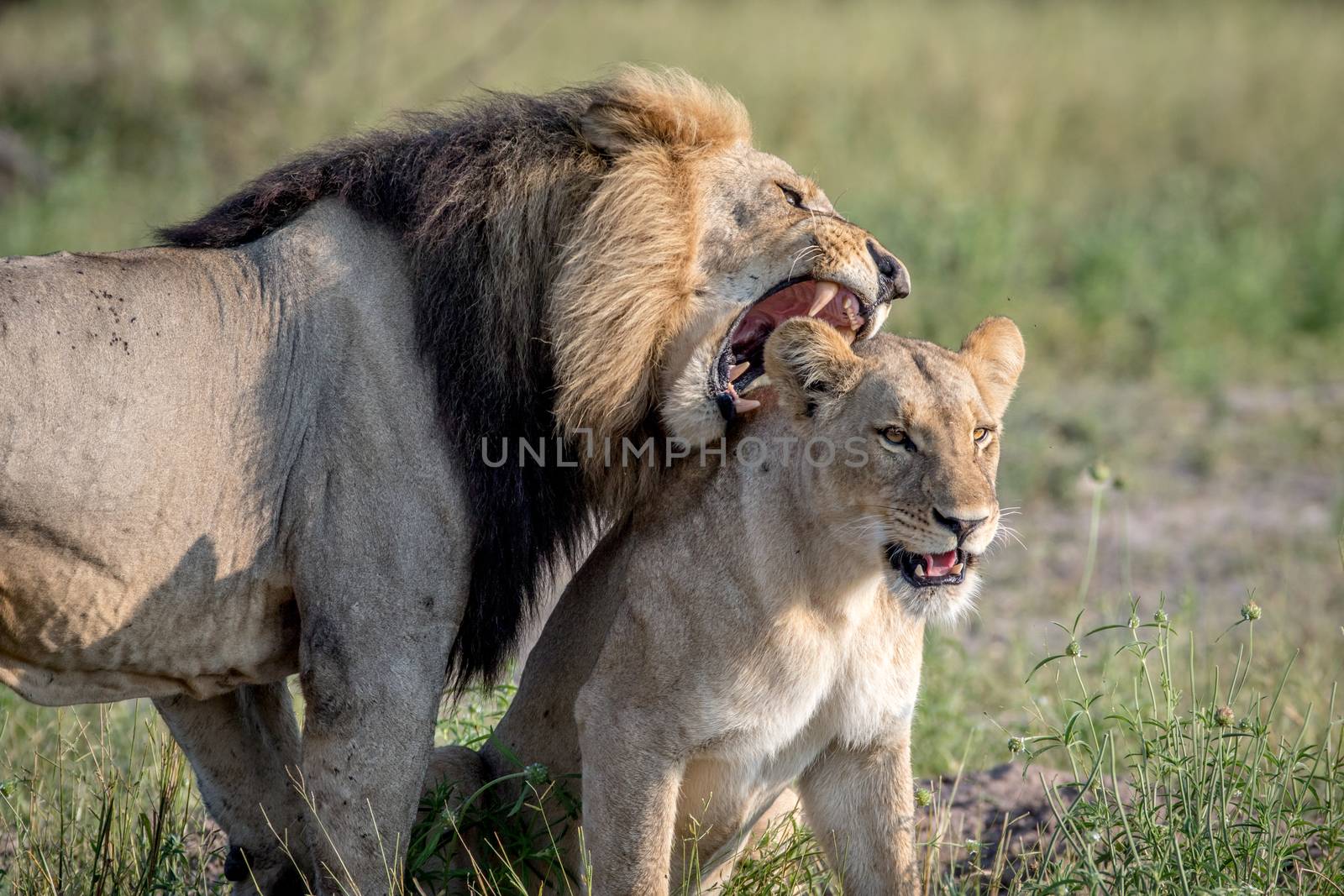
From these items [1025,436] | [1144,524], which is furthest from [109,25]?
[1144,524]

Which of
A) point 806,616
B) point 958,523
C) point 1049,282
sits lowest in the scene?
point 1049,282

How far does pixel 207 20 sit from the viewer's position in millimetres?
11234

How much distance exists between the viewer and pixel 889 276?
3453 millimetres

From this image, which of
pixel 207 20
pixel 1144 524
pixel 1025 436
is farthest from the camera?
pixel 207 20

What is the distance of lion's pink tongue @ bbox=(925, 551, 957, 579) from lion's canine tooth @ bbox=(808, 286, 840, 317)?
Result: 2.69ft

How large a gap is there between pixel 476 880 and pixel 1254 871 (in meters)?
1.58

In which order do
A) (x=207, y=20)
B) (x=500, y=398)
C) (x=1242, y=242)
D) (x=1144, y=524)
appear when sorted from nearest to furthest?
(x=500, y=398) < (x=1144, y=524) < (x=1242, y=242) < (x=207, y=20)

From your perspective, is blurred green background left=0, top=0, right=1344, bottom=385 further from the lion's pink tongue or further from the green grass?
the lion's pink tongue

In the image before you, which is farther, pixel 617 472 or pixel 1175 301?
pixel 1175 301

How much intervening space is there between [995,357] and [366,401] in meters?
1.29

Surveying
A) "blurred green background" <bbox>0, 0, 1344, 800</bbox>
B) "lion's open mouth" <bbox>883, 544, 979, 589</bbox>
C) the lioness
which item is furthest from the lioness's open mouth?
"blurred green background" <bbox>0, 0, 1344, 800</bbox>

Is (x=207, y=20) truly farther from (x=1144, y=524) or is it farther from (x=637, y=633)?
(x=637, y=633)

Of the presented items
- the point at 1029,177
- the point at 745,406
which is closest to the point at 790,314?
the point at 745,406

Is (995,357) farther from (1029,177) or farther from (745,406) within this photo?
(1029,177)
